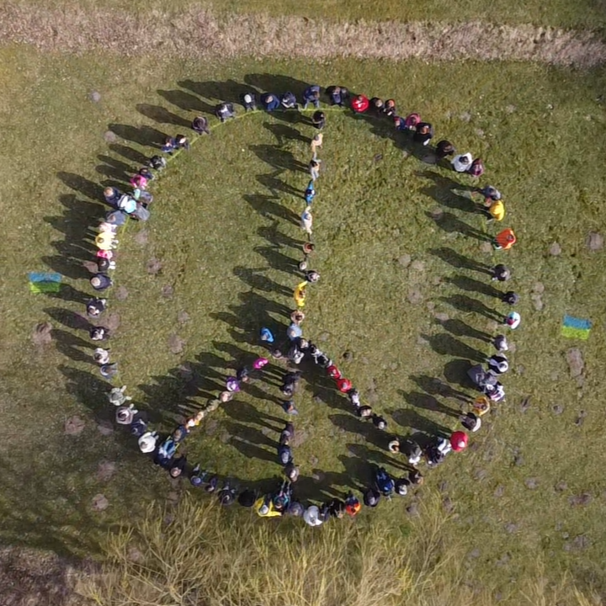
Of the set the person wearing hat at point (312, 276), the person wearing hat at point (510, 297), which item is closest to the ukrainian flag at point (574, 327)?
the person wearing hat at point (510, 297)

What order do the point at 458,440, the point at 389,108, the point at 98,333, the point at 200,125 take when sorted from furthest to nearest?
the point at 458,440 → the point at 389,108 → the point at 200,125 → the point at 98,333

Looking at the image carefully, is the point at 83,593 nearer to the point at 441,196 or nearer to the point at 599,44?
the point at 441,196

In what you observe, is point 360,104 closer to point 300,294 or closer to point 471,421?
point 300,294

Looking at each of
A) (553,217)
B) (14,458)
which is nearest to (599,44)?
(553,217)

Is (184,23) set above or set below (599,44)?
below

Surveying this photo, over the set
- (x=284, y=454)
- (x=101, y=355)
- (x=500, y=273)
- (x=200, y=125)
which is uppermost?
(x=200, y=125)

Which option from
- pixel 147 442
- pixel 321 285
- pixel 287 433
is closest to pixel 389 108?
pixel 321 285
